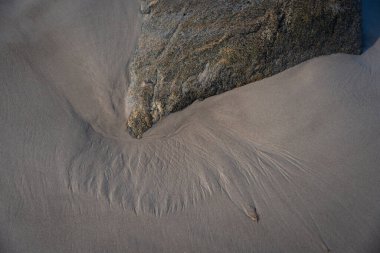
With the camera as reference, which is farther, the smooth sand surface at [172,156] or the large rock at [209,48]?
the large rock at [209,48]

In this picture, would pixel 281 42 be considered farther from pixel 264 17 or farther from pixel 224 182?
pixel 224 182

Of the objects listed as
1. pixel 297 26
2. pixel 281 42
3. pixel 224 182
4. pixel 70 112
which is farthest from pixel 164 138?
pixel 297 26

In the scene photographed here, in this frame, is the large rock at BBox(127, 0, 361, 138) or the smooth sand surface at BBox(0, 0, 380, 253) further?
the large rock at BBox(127, 0, 361, 138)

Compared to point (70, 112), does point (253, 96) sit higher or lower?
lower
